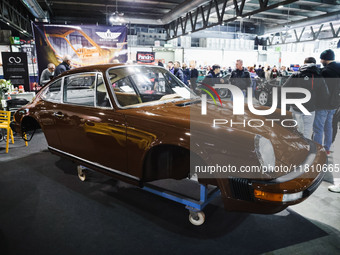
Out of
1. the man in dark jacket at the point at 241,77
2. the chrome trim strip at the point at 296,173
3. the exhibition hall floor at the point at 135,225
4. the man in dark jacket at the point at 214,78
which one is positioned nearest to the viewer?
the chrome trim strip at the point at 296,173

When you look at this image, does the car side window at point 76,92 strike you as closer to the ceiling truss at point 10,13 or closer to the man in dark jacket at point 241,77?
the man in dark jacket at point 241,77

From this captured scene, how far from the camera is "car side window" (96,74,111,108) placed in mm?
2559

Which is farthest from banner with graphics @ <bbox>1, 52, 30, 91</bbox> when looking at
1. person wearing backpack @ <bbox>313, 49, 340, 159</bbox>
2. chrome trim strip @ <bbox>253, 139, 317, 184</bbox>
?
chrome trim strip @ <bbox>253, 139, 317, 184</bbox>

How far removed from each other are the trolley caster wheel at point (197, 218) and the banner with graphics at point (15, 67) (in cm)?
707

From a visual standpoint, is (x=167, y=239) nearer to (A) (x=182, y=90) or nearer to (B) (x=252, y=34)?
(A) (x=182, y=90)

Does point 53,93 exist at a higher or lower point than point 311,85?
lower

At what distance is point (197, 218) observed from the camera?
230cm

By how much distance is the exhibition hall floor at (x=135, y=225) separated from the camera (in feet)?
Result: 6.54

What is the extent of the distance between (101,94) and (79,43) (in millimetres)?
6664

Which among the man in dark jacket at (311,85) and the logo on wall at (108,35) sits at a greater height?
the logo on wall at (108,35)

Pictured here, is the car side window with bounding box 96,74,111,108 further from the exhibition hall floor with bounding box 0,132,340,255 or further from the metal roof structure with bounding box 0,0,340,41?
the metal roof structure with bounding box 0,0,340,41

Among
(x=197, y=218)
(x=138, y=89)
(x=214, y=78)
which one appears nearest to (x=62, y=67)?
(x=138, y=89)

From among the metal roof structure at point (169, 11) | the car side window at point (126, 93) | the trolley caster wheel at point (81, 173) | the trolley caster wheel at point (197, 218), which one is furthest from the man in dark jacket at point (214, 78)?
the trolley caster wheel at point (197, 218)

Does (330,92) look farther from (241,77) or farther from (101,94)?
(101,94)
